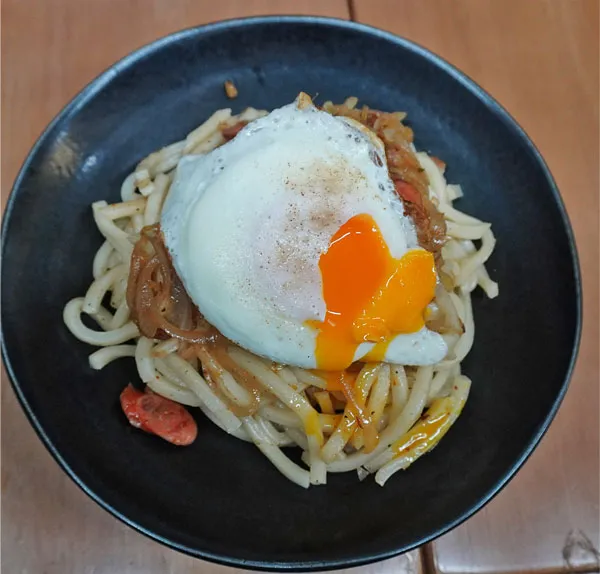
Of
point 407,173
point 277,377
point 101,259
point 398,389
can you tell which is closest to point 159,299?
point 101,259

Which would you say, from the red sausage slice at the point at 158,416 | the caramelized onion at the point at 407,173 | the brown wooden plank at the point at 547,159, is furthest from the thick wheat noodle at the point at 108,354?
the brown wooden plank at the point at 547,159

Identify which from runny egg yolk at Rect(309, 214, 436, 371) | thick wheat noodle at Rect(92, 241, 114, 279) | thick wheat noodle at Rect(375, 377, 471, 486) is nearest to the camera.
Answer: runny egg yolk at Rect(309, 214, 436, 371)

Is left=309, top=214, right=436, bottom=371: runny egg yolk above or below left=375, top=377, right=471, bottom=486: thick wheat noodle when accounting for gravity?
above

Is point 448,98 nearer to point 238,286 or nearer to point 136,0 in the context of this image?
point 238,286

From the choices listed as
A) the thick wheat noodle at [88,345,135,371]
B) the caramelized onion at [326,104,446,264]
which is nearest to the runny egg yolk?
the caramelized onion at [326,104,446,264]

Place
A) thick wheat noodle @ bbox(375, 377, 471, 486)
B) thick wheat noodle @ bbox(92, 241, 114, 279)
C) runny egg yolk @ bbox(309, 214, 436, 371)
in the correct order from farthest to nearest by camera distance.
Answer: thick wheat noodle @ bbox(92, 241, 114, 279)
thick wheat noodle @ bbox(375, 377, 471, 486)
runny egg yolk @ bbox(309, 214, 436, 371)

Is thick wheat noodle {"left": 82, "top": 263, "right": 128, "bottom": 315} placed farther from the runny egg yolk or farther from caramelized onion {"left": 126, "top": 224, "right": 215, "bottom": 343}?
the runny egg yolk

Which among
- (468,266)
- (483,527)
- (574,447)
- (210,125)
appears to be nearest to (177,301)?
(210,125)
